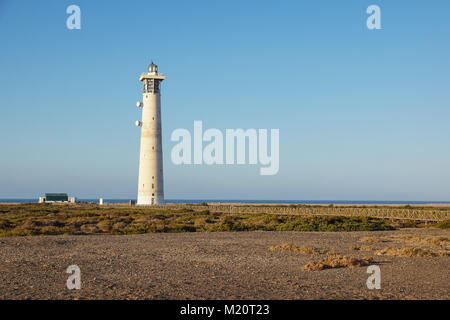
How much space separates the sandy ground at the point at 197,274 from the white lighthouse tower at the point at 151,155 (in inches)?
1551

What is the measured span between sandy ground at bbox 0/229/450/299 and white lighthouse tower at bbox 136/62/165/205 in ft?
129

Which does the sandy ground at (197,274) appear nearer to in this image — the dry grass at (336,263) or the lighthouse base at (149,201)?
the dry grass at (336,263)

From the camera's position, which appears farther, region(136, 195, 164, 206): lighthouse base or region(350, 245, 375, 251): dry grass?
region(136, 195, 164, 206): lighthouse base

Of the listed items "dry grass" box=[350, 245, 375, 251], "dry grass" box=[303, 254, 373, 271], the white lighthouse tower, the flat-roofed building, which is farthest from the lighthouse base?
"dry grass" box=[303, 254, 373, 271]

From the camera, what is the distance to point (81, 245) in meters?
22.1

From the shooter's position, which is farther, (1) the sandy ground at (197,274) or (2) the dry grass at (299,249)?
(2) the dry grass at (299,249)

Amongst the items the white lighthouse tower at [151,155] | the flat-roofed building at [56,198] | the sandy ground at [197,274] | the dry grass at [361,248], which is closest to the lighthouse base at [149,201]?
the white lighthouse tower at [151,155]

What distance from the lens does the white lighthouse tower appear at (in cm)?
6184

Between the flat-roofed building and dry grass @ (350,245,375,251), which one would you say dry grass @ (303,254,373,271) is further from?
the flat-roofed building

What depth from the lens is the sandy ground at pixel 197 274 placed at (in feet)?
37.1

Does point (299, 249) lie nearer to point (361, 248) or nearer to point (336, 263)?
point (361, 248)
